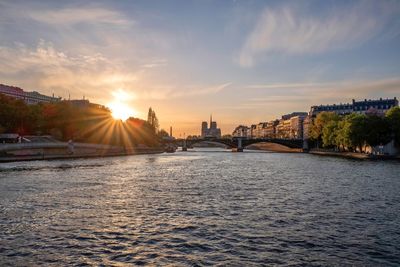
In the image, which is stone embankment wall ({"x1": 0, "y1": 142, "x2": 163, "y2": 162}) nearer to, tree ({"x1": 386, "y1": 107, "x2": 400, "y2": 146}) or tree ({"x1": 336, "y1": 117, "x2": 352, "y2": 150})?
tree ({"x1": 336, "y1": 117, "x2": 352, "y2": 150})

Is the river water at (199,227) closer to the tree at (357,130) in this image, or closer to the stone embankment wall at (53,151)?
the stone embankment wall at (53,151)

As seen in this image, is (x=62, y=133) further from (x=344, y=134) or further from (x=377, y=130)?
(x=377, y=130)

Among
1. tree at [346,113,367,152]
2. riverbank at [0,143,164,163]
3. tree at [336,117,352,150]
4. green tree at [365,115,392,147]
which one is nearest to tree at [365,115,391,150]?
green tree at [365,115,392,147]

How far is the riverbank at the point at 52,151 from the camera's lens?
301ft

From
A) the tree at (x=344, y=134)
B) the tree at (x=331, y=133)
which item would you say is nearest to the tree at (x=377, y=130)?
the tree at (x=344, y=134)

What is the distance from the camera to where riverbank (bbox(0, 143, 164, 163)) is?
9176 cm

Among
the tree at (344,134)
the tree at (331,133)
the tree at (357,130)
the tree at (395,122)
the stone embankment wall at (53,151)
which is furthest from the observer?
the tree at (331,133)

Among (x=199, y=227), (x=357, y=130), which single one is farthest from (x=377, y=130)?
(x=199, y=227)

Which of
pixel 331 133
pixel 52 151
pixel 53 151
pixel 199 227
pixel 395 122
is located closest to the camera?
pixel 199 227

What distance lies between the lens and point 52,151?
113m

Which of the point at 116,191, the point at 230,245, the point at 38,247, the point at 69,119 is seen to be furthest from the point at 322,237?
the point at 69,119

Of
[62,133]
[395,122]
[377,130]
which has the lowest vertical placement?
[62,133]

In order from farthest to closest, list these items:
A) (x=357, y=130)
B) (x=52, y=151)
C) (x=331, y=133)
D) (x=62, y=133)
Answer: (x=331, y=133)
(x=62, y=133)
(x=357, y=130)
(x=52, y=151)

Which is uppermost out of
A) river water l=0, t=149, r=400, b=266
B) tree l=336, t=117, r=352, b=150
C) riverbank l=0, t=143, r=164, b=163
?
tree l=336, t=117, r=352, b=150
